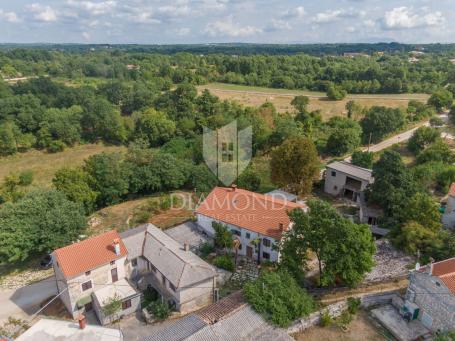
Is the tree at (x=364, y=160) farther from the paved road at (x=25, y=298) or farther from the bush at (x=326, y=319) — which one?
the paved road at (x=25, y=298)

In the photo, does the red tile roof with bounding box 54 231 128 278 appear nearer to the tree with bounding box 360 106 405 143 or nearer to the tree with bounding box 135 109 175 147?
the tree with bounding box 135 109 175 147

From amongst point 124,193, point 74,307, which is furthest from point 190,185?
point 74,307

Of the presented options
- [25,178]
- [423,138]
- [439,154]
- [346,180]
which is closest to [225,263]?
[346,180]

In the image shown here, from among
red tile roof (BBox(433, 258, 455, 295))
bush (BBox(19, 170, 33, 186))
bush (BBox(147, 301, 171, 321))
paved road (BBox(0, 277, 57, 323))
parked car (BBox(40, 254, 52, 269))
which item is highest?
red tile roof (BBox(433, 258, 455, 295))

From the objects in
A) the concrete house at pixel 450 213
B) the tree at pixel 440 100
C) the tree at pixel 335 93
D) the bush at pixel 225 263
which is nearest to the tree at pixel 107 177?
the bush at pixel 225 263

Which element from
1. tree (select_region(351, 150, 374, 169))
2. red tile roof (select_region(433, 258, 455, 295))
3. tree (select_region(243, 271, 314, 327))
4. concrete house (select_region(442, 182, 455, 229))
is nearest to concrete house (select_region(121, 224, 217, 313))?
tree (select_region(243, 271, 314, 327))

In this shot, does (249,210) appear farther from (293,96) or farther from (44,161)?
(293,96)

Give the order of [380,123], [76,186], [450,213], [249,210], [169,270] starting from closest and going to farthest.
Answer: [169,270], [249,210], [450,213], [76,186], [380,123]
